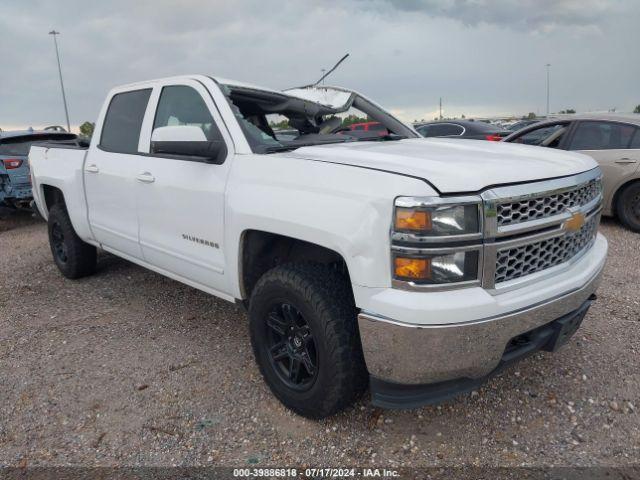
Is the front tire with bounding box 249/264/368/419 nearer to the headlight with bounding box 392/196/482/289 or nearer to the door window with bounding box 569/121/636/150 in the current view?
the headlight with bounding box 392/196/482/289

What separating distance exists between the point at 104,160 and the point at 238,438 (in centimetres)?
262

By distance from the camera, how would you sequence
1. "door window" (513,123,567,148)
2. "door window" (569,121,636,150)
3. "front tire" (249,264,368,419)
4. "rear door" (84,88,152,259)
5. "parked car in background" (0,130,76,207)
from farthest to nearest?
1. "parked car in background" (0,130,76,207)
2. "door window" (513,123,567,148)
3. "door window" (569,121,636,150)
4. "rear door" (84,88,152,259)
5. "front tire" (249,264,368,419)

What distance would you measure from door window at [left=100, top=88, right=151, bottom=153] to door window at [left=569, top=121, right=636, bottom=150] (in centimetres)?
586

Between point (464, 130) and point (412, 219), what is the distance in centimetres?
972

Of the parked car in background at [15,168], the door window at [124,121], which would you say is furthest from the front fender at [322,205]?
the parked car in background at [15,168]

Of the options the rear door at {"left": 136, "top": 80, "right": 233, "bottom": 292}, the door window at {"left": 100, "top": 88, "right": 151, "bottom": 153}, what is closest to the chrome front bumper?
the rear door at {"left": 136, "top": 80, "right": 233, "bottom": 292}

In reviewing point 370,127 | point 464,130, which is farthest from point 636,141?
point 464,130

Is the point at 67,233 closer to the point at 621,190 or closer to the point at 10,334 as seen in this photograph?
the point at 10,334

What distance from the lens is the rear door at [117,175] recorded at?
3.85m

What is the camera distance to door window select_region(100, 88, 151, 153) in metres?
3.93

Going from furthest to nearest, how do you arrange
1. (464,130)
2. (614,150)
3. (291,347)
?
(464,130) < (614,150) < (291,347)

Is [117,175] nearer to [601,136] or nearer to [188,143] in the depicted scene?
[188,143]

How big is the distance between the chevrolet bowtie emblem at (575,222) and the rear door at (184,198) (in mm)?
1831

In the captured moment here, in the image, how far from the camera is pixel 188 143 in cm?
291
